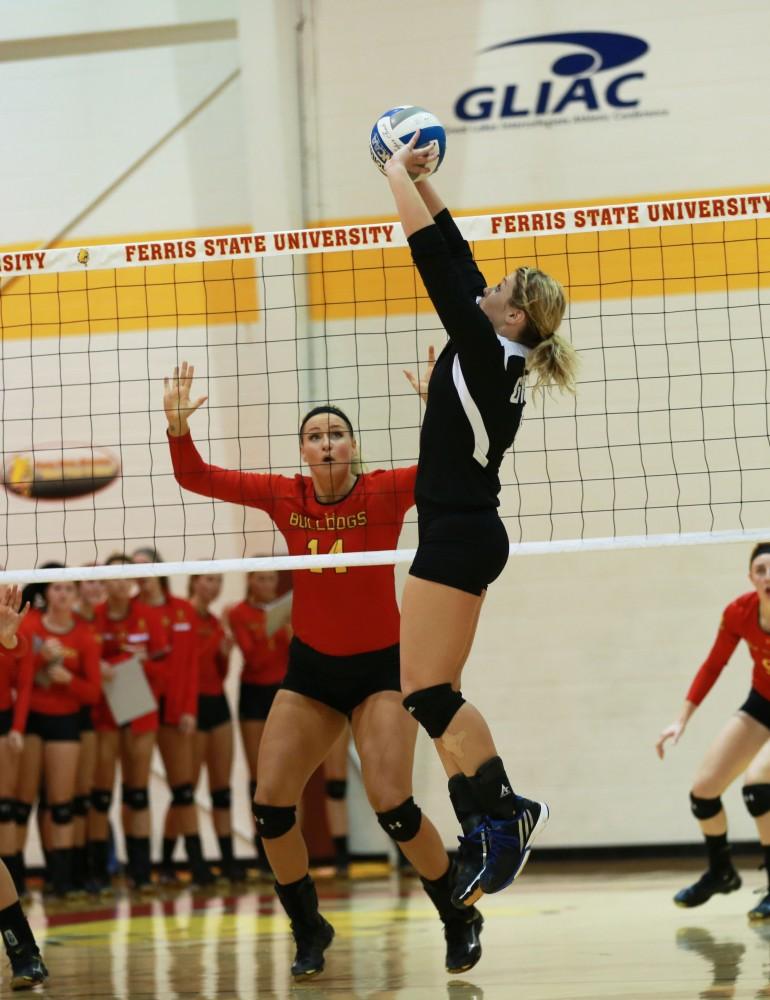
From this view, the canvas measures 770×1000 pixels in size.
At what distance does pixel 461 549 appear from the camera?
4.37 m

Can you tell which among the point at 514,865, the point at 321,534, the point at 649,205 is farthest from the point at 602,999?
the point at 649,205

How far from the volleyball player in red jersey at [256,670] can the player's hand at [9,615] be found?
3.99m

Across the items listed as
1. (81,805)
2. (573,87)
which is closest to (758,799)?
(81,805)

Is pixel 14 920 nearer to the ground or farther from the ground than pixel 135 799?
farther from the ground

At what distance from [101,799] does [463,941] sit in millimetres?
4646

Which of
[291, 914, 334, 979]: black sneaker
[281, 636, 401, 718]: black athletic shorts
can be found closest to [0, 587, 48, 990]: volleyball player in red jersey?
[291, 914, 334, 979]: black sneaker

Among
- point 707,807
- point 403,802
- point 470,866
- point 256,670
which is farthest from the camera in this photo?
point 256,670

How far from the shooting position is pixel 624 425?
9.75 meters

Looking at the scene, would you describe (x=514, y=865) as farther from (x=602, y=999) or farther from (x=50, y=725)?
(x=50, y=725)

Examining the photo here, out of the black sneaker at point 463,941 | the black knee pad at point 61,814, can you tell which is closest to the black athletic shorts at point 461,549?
the black sneaker at point 463,941

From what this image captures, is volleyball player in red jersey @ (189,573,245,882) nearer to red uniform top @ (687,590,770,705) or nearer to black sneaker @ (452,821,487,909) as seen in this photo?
red uniform top @ (687,590,770,705)

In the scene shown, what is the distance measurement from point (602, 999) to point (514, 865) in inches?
44.8

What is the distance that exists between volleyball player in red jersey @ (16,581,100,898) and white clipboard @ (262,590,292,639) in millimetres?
1272

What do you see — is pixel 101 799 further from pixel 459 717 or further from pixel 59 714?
pixel 459 717
